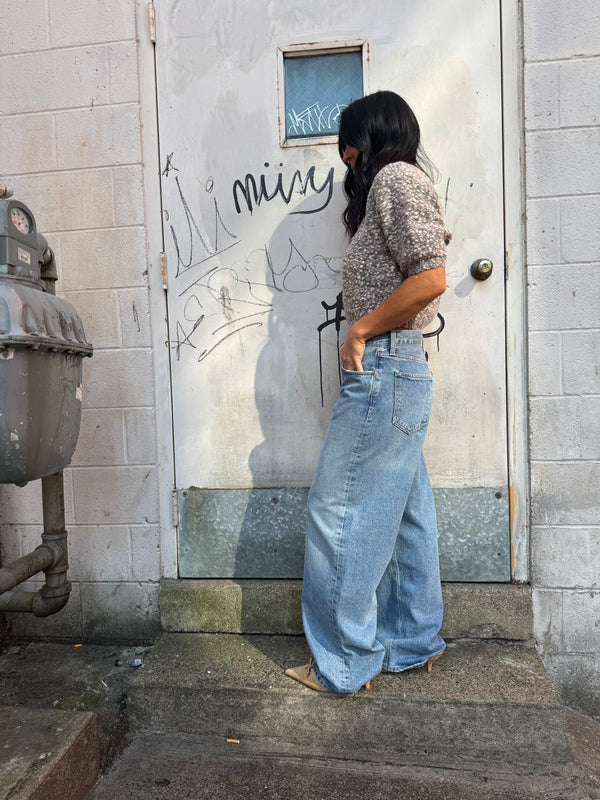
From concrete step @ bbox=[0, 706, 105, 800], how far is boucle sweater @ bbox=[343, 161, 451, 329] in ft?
5.25

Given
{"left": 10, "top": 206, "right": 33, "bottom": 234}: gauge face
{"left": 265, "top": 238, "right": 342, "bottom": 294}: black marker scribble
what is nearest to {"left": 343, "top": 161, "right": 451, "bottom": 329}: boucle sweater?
{"left": 265, "top": 238, "right": 342, "bottom": 294}: black marker scribble

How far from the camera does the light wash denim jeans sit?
1677 mm

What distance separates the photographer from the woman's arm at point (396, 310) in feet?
5.16

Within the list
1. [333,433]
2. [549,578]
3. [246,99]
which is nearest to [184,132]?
[246,99]

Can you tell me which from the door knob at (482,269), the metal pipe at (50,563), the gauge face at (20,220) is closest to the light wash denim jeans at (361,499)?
the door knob at (482,269)

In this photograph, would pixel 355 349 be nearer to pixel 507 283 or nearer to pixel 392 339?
pixel 392 339

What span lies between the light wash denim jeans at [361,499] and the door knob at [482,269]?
1.81ft

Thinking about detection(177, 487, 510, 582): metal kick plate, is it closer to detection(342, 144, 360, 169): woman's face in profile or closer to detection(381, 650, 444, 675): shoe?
detection(381, 650, 444, 675): shoe

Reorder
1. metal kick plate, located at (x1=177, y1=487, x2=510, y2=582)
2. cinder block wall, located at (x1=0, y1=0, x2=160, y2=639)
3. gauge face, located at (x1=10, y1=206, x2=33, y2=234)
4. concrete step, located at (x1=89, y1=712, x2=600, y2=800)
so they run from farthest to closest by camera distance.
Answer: cinder block wall, located at (x1=0, y1=0, x2=160, y2=639) < metal kick plate, located at (x1=177, y1=487, x2=510, y2=582) < gauge face, located at (x1=10, y1=206, x2=33, y2=234) < concrete step, located at (x1=89, y1=712, x2=600, y2=800)

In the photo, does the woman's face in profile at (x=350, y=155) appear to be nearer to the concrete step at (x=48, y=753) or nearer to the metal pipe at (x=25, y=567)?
the metal pipe at (x=25, y=567)

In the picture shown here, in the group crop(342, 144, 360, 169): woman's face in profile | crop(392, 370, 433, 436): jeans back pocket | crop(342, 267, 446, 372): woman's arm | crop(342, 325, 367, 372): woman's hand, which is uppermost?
crop(342, 144, 360, 169): woman's face in profile

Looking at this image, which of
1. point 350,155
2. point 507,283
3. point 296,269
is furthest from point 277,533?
point 350,155

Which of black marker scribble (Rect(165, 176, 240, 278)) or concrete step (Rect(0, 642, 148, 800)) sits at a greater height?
black marker scribble (Rect(165, 176, 240, 278))

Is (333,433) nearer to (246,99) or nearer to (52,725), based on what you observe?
(52,725)
